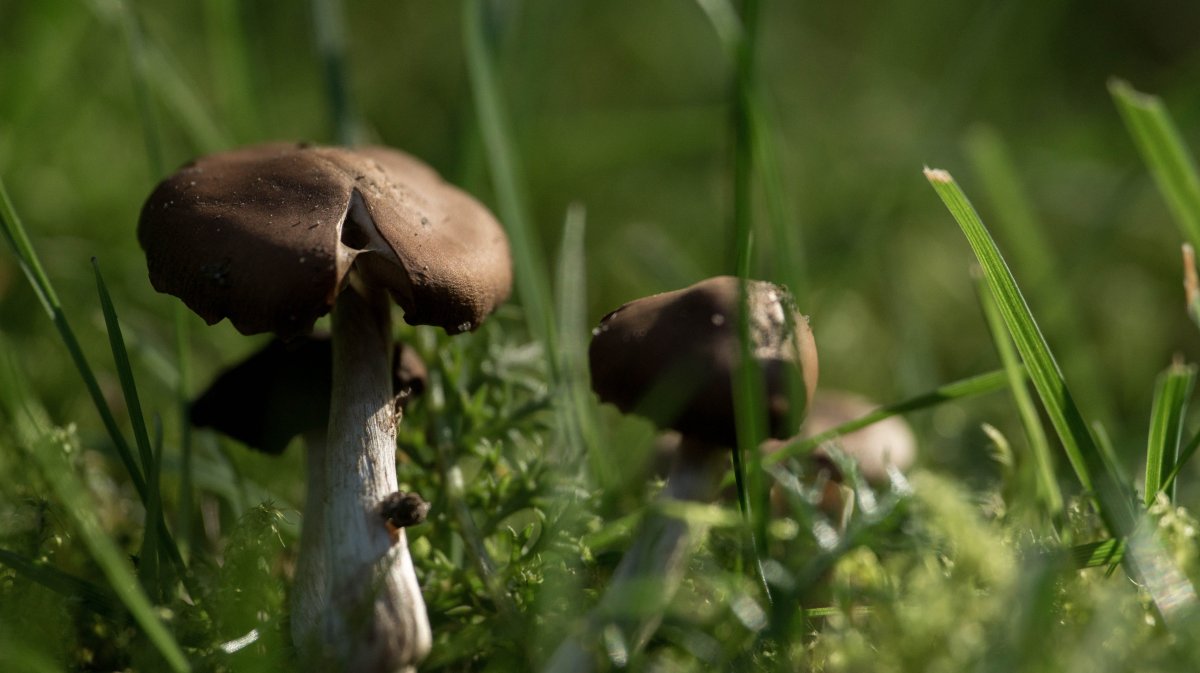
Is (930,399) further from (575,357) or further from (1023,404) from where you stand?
(575,357)

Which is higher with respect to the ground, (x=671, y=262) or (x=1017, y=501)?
(x=1017, y=501)

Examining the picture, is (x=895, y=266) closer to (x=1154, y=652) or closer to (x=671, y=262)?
(x=671, y=262)

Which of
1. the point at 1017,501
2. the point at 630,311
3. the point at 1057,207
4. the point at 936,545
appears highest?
the point at 630,311

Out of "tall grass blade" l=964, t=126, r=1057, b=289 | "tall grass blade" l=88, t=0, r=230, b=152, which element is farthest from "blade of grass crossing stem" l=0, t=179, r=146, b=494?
"tall grass blade" l=964, t=126, r=1057, b=289

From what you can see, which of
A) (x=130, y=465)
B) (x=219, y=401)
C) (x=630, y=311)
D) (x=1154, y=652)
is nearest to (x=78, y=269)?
(x=219, y=401)

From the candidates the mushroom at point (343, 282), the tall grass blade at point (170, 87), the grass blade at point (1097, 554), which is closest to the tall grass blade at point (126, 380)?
the mushroom at point (343, 282)

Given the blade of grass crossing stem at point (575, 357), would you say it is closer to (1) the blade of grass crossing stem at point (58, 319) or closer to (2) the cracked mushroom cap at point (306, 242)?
(2) the cracked mushroom cap at point (306, 242)
